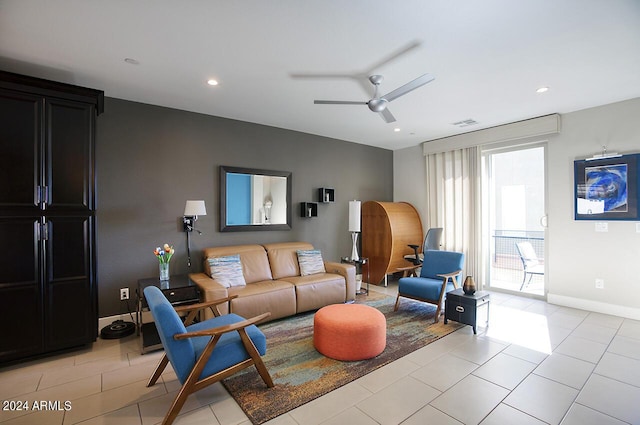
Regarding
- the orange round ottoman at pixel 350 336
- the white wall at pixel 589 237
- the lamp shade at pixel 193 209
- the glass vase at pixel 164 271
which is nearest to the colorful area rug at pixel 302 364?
the orange round ottoman at pixel 350 336

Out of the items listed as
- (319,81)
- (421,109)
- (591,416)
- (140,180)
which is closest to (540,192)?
(421,109)

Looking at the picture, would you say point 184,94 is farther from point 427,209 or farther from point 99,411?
point 427,209

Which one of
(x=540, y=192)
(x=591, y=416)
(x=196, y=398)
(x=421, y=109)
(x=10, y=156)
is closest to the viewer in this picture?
(x=591, y=416)

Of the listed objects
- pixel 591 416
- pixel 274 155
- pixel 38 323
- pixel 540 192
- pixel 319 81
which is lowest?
pixel 591 416

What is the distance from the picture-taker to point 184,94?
11.4ft

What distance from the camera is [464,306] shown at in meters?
3.44

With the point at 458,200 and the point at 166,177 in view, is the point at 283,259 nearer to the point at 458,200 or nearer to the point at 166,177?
the point at 166,177

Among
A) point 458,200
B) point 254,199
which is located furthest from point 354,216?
point 458,200

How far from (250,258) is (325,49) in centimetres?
277

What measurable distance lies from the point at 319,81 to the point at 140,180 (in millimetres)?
2492

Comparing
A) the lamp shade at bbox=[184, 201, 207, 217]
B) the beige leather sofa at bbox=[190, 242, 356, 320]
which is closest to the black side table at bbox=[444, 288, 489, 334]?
the beige leather sofa at bbox=[190, 242, 356, 320]

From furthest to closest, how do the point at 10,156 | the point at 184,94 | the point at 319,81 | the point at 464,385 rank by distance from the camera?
the point at 184,94
the point at 319,81
the point at 10,156
the point at 464,385

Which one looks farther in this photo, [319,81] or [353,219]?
[353,219]

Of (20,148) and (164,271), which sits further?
(164,271)
